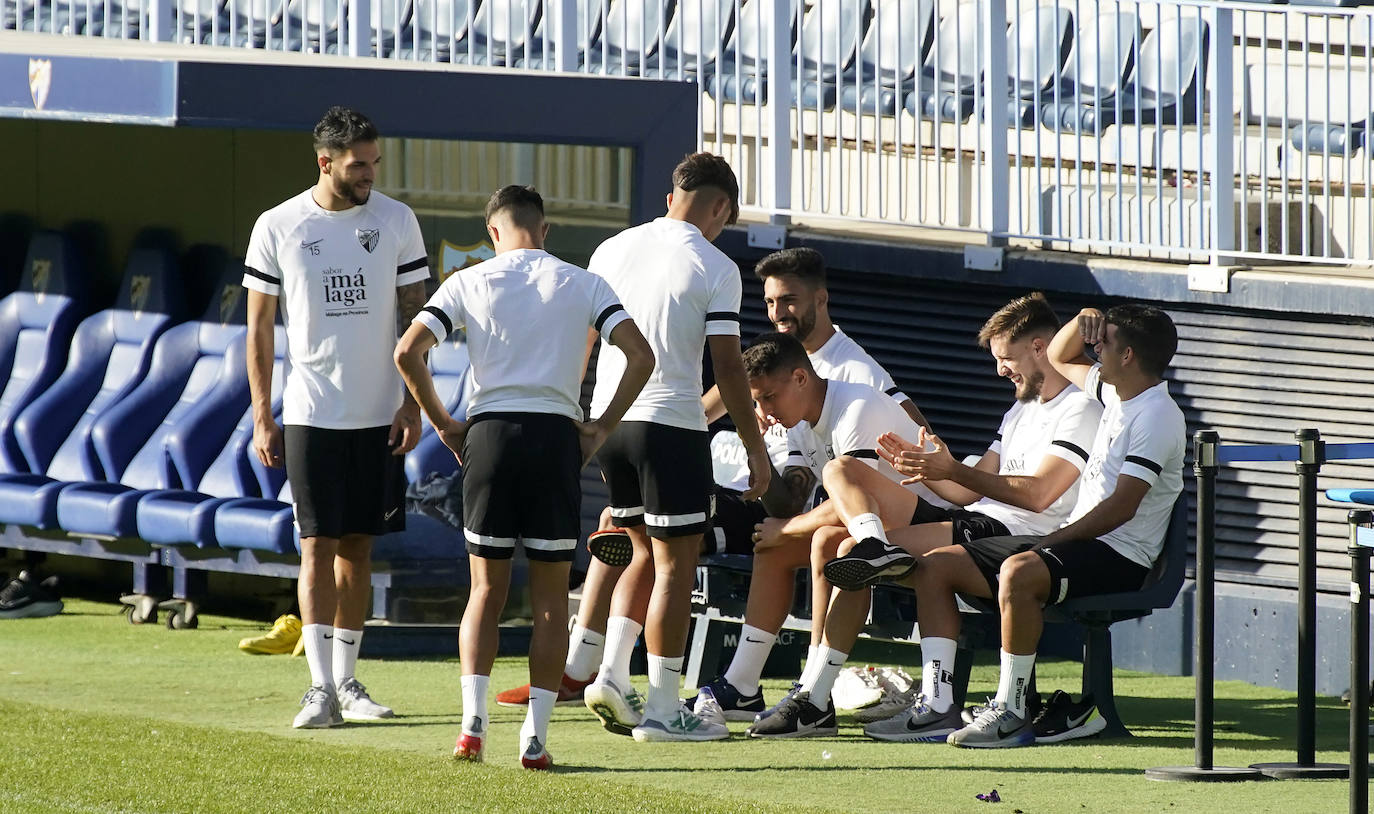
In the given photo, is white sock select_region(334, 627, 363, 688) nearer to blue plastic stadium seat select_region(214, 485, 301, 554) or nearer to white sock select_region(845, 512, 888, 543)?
blue plastic stadium seat select_region(214, 485, 301, 554)

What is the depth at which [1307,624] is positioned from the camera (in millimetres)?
5730

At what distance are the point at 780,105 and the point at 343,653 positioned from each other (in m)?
3.64

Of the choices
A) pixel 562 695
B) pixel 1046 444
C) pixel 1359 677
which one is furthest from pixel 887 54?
pixel 1359 677

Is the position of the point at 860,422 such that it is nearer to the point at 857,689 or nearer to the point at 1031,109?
the point at 857,689

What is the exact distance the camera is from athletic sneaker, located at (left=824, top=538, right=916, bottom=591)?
6391 mm

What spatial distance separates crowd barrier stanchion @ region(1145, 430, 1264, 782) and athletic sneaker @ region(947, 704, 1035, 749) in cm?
59

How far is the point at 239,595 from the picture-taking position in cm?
952

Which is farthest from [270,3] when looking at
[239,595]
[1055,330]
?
[1055,330]

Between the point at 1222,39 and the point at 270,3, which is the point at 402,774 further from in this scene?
the point at 270,3

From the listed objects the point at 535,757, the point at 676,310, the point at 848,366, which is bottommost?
the point at 535,757

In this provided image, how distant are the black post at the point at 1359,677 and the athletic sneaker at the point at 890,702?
2010 mm

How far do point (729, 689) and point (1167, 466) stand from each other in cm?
151

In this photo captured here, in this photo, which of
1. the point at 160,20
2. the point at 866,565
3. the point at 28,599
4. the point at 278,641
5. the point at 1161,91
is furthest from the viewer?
the point at 160,20

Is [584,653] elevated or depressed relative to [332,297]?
depressed
